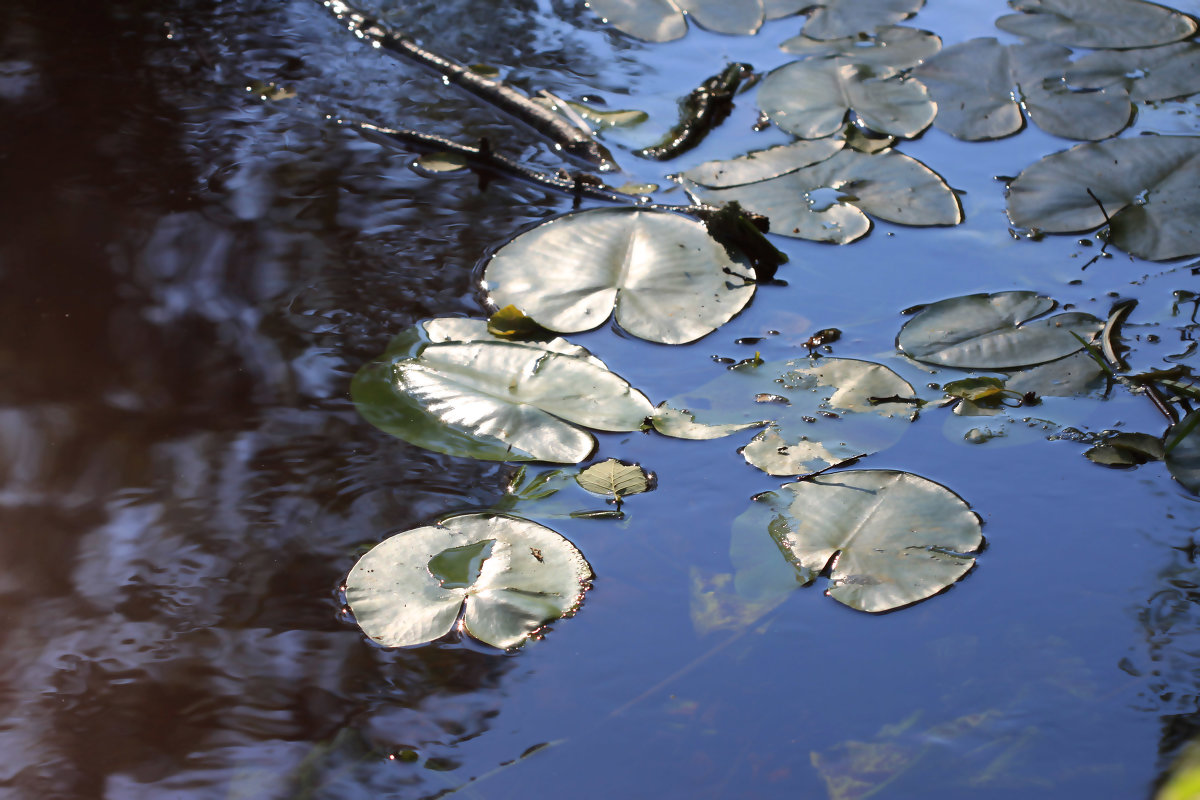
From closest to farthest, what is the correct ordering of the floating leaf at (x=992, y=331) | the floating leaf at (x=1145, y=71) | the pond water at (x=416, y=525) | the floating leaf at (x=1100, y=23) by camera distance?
1. the pond water at (x=416, y=525)
2. the floating leaf at (x=992, y=331)
3. the floating leaf at (x=1145, y=71)
4. the floating leaf at (x=1100, y=23)

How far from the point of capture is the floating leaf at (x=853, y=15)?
7.16ft

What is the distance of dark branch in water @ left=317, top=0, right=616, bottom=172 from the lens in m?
1.82

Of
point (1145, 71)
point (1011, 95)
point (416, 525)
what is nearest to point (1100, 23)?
point (1145, 71)

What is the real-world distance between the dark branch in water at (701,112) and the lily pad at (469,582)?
988 mm

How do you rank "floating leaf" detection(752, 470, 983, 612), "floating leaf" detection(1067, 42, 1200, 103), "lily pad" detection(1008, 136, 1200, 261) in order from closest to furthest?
"floating leaf" detection(752, 470, 983, 612) < "lily pad" detection(1008, 136, 1200, 261) < "floating leaf" detection(1067, 42, 1200, 103)

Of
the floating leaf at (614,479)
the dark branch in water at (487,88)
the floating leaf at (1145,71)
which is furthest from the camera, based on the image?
the floating leaf at (1145,71)

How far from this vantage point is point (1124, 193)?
164cm

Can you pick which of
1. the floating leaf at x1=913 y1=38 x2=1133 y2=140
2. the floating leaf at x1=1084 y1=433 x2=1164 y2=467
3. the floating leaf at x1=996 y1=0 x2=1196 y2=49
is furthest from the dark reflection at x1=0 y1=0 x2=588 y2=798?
the floating leaf at x1=996 y1=0 x2=1196 y2=49

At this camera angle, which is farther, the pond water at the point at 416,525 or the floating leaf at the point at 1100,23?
the floating leaf at the point at 1100,23

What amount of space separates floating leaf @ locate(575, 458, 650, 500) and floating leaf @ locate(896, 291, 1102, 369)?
0.48m

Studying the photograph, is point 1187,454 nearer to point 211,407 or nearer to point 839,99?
point 839,99

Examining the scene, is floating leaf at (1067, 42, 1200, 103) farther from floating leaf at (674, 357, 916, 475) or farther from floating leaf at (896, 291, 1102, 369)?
floating leaf at (674, 357, 916, 475)

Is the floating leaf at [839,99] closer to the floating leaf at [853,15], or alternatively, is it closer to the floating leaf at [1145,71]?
the floating leaf at [853,15]

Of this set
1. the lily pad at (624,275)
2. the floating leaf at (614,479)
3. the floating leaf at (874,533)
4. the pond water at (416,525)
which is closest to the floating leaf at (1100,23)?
the pond water at (416,525)
